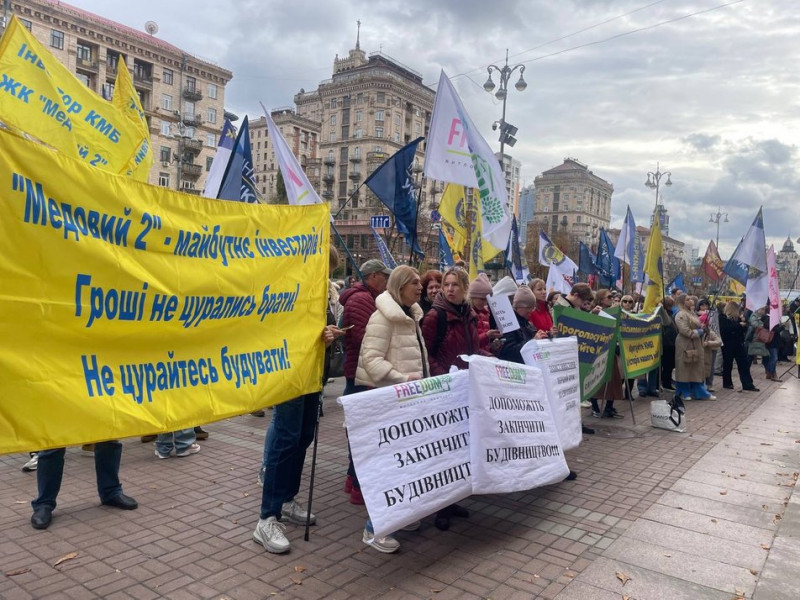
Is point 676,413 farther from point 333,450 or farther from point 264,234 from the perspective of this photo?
point 264,234

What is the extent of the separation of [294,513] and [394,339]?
1.55 metres

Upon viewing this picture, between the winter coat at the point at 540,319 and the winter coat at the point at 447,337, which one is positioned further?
the winter coat at the point at 540,319

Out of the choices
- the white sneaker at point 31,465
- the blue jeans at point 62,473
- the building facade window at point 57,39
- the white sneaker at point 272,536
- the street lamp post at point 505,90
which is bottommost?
the white sneaker at point 31,465

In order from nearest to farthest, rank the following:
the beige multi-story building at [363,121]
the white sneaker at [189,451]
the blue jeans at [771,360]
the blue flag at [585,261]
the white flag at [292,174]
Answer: the white flag at [292,174] → the white sneaker at [189,451] → the blue jeans at [771,360] → the blue flag at [585,261] → the beige multi-story building at [363,121]

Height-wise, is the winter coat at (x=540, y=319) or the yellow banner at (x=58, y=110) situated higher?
the yellow banner at (x=58, y=110)

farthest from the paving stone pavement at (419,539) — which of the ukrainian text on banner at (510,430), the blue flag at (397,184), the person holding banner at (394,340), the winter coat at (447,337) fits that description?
the blue flag at (397,184)

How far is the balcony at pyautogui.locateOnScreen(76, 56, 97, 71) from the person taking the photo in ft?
186

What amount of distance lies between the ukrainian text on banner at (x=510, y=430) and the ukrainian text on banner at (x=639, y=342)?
13.6 feet

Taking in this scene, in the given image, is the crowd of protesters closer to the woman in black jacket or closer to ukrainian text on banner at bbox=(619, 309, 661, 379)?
ukrainian text on banner at bbox=(619, 309, 661, 379)

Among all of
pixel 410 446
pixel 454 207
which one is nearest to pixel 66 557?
pixel 410 446

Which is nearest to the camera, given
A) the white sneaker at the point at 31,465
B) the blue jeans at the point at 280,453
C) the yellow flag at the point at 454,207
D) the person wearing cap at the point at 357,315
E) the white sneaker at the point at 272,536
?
the white sneaker at the point at 272,536

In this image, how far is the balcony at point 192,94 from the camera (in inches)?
2566

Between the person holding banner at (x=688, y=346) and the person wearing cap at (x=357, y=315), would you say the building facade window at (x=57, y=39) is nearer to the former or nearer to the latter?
the person holding banner at (x=688, y=346)

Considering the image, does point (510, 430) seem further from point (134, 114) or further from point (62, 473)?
point (134, 114)
